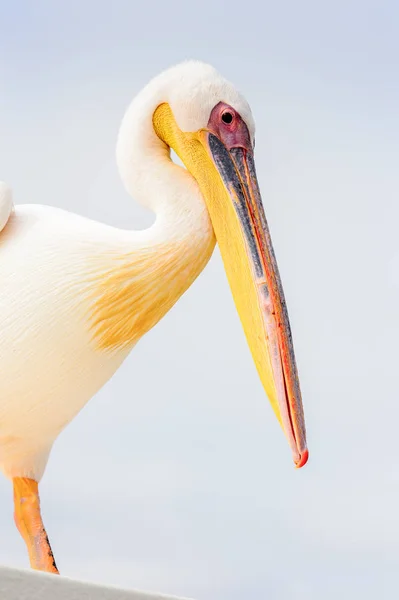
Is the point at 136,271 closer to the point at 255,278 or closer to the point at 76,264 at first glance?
the point at 76,264

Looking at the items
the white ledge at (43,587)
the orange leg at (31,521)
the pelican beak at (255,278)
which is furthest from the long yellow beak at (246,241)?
the white ledge at (43,587)

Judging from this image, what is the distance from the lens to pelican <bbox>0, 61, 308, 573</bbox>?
10.7 feet

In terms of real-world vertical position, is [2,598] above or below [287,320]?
below

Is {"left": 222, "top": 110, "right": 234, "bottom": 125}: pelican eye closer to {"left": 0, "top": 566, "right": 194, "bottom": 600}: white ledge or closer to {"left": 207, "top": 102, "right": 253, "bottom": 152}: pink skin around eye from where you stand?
{"left": 207, "top": 102, "right": 253, "bottom": 152}: pink skin around eye

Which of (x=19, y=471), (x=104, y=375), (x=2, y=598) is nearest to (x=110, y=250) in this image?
(x=104, y=375)

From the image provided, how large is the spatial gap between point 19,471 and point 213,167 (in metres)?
1.26

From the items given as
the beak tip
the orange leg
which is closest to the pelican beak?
the beak tip

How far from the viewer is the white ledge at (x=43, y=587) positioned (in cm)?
157

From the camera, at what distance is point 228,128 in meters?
3.49

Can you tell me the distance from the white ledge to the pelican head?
1.75 meters

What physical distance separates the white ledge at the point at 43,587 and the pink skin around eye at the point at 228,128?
212 cm

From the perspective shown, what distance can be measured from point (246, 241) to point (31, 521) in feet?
4.09

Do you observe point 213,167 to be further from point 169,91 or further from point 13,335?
point 13,335

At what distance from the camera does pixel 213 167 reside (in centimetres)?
353
